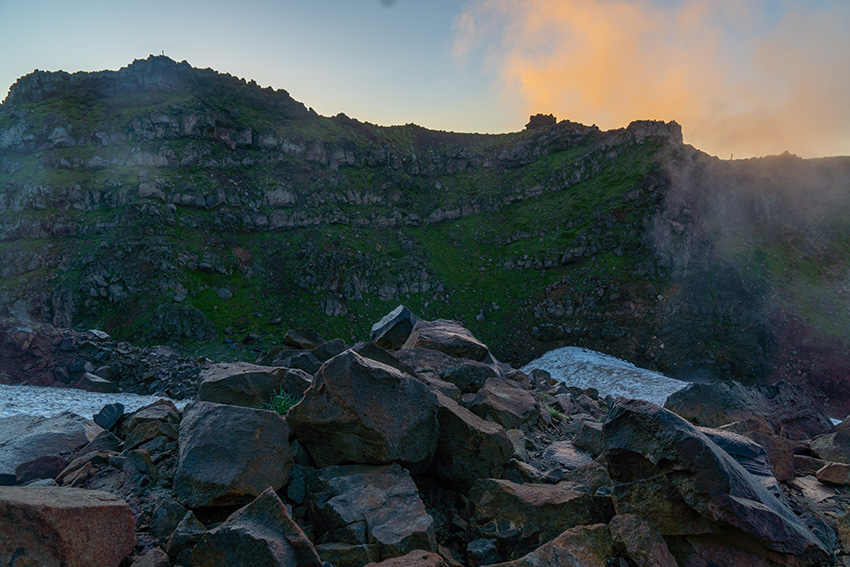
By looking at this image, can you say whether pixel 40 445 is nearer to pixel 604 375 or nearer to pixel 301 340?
pixel 301 340

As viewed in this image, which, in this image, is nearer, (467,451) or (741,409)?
(467,451)

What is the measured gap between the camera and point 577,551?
147 inches

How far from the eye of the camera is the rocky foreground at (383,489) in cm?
361

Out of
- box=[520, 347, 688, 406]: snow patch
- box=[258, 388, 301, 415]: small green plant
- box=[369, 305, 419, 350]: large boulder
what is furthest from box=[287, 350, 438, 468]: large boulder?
box=[520, 347, 688, 406]: snow patch

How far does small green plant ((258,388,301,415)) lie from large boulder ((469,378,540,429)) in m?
2.96

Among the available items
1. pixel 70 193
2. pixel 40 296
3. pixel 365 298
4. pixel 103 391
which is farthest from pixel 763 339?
pixel 70 193

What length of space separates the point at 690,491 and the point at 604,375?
30.9 m

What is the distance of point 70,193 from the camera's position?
3909cm

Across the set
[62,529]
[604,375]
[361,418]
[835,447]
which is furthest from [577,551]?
[604,375]

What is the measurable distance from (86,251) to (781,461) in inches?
1810

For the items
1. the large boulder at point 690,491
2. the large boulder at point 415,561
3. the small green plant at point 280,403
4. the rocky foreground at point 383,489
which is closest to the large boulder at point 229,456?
the rocky foreground at point 383,489

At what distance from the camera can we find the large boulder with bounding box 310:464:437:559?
3980 millimetres

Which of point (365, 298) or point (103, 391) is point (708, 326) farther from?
point (103, 391)

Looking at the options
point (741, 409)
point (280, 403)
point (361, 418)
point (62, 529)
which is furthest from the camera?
point (741, 409)
